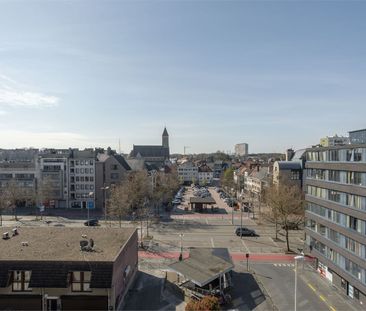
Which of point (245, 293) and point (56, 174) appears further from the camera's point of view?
point (56, 174)

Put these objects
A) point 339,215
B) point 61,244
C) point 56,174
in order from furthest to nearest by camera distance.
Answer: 1. point 56,174
2. point 339,215
3. point 61,244

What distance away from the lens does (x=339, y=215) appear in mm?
37500

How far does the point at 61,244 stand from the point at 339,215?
29.4 metres

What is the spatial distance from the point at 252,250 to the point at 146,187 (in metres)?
33.8

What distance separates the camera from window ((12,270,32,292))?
3038 centimetres

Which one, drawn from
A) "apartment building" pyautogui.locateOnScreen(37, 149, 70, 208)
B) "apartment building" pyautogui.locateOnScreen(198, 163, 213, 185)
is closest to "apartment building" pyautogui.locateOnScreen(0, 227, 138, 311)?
"apartment building" pyautogui.locateOnScreen(37, 149, 70, 208)

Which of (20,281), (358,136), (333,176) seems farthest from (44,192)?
(358,136)

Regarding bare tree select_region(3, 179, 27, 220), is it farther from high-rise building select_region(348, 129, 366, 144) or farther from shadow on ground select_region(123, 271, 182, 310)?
high-rise building select_region(348, 129, 366, 144)

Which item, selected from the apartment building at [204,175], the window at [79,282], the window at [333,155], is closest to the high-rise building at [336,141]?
the window at [333,155]

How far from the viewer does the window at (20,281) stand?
1196 inches

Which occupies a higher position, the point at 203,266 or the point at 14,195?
the point at 14,195

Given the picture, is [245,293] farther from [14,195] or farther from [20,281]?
[14,195]

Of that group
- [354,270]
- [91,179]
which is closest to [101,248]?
[354,270]

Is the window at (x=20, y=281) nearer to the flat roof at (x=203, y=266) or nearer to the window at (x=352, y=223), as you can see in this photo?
the flat roof at (x=203, y=266)
